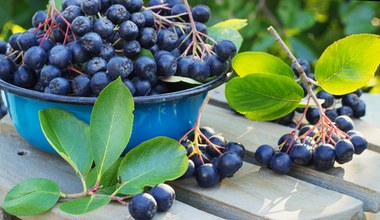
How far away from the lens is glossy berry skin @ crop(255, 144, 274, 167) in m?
1.30

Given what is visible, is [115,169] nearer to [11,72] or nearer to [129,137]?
[129,137]

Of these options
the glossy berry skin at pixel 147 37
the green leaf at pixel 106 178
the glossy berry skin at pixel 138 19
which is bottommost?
the green leaf at pixel 106 178

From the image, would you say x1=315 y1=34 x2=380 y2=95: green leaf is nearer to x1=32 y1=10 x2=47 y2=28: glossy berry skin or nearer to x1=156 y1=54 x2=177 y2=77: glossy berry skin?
x1=156 y1=54 x2=177 y2=77: glossy berry skin

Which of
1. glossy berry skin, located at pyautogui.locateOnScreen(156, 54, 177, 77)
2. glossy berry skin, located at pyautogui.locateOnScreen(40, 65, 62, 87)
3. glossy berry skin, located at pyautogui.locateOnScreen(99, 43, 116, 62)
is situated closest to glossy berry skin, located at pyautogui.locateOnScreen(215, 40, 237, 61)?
glossy berry skin, located at pyautogui.locateOnScreen(156, 54, 177, 77)

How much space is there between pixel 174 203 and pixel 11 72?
42 cm

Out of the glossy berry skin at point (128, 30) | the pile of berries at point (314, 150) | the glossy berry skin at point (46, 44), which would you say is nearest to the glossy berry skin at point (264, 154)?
the pile of berries at point (314, 150)

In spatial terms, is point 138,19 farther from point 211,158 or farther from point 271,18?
point 271,18

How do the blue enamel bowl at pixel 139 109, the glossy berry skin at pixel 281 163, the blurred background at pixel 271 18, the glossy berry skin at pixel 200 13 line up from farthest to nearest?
the blurred background at pixel 271 18, the glossy berry skin at pixel 200 13, the glossy berry skin at pixel 281 163, the blue enamel bowl at pixel 139 109

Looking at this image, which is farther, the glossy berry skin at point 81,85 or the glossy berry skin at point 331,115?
the glossy berry skin at point 331,115

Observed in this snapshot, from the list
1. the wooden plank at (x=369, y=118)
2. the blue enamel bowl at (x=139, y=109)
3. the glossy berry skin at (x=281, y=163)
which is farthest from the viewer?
the wooden plank at (x=369, y=118)

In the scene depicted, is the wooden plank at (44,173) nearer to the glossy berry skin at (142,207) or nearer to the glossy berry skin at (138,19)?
the glossy berry skin at (142,207)

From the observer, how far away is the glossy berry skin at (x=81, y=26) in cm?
120

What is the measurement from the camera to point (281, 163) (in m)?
1.28

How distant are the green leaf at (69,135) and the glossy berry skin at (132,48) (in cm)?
16
